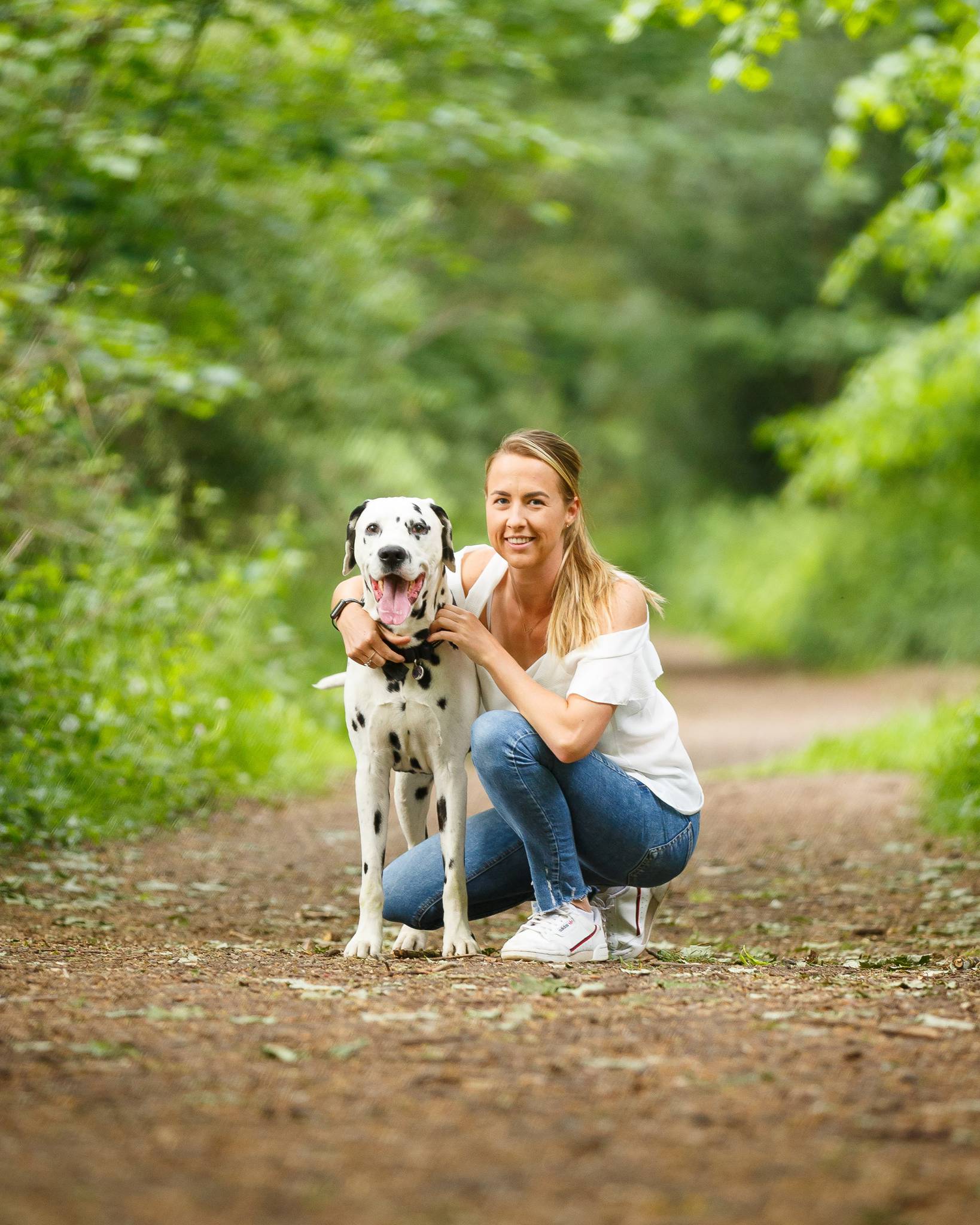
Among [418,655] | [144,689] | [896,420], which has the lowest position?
[144,689]

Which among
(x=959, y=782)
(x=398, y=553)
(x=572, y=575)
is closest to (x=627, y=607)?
(x=572, y=575)

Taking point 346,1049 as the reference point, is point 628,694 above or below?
above

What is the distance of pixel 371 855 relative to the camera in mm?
3928

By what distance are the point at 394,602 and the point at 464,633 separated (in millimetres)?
211

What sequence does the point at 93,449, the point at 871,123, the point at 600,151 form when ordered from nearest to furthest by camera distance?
the point at 93,449, the point at 600,151, the point at 871,123

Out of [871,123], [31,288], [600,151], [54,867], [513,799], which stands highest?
[871,123]

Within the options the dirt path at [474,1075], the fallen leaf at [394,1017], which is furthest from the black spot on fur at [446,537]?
the fallen leaf at [394,1017]

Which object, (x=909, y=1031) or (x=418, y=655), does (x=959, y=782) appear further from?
(x=909, y=1031)

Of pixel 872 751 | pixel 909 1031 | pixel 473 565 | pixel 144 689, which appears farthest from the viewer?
pixel 872 751

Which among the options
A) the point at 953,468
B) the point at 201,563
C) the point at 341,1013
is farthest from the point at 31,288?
the point at 953,468

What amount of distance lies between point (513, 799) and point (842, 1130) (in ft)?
5.41

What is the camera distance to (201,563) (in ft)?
24.7

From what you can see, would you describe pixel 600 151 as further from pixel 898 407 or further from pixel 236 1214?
A: pixel 236 1214

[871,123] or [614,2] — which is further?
[871,123]
